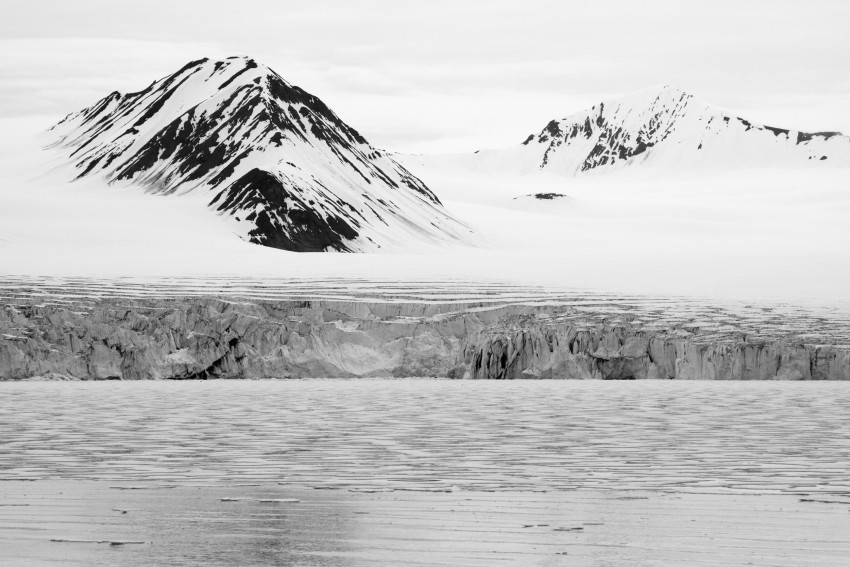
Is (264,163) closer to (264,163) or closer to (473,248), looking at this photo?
(264,163)

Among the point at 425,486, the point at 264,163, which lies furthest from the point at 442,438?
the point at 264,163

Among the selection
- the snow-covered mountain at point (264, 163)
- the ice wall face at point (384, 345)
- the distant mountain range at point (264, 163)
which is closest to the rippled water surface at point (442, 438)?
the ice wall face at point (384, 345)

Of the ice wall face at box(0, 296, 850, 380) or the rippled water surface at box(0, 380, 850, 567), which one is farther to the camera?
the ice wall face at box(0, 296, 850, 380)

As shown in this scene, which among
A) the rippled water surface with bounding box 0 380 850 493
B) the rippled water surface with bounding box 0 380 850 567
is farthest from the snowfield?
the rippled water surface with bounding box 0 380 850 567

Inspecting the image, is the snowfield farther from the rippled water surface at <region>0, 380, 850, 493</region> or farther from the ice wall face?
the rippled water surface at <region>0, 380, 850, 493</region>

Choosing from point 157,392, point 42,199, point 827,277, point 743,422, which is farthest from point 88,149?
point 743,422
